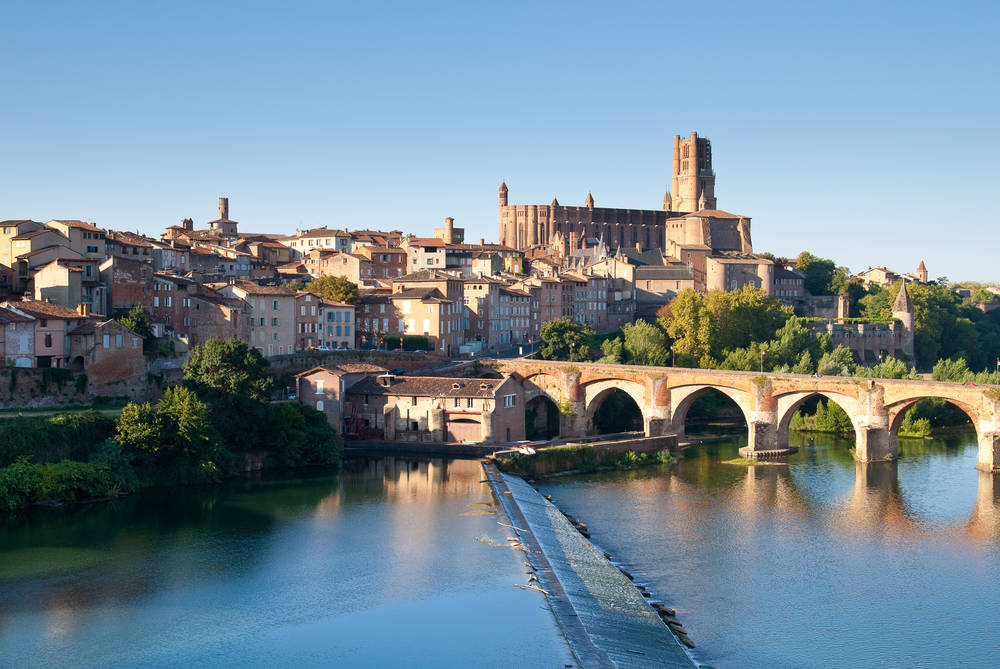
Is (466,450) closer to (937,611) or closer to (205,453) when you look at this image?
(205,453)

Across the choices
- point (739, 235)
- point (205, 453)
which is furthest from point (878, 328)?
point (205, 453)

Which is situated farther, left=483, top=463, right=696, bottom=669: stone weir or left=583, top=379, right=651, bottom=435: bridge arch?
left=583, top=379, right=651, bottom=435: bridge arch

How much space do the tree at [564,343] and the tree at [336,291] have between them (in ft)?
30.5

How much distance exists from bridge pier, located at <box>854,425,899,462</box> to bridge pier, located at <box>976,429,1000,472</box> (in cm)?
306

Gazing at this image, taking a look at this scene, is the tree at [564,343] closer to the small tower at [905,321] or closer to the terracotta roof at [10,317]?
the small tower at [905,321]

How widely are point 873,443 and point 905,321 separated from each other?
107 feet

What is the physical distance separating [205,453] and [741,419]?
27356 millimetres

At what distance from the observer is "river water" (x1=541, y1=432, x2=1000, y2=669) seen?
20922mm

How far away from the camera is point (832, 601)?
23.2 m

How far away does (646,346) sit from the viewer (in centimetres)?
5556

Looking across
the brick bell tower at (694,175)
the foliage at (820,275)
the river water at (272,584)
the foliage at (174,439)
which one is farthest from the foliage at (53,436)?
the brick bell tower at (694,175)

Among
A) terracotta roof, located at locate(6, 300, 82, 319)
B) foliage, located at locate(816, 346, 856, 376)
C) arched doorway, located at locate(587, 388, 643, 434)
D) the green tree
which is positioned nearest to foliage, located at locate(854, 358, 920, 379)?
foliage, located at locate(816, 346, 856, 376)

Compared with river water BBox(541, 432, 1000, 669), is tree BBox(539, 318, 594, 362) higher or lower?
higher

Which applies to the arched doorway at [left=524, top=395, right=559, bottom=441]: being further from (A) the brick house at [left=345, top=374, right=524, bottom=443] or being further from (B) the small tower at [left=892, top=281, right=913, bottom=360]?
(B) the small tower at [left=892, top=281, right=913, bottom=360]
